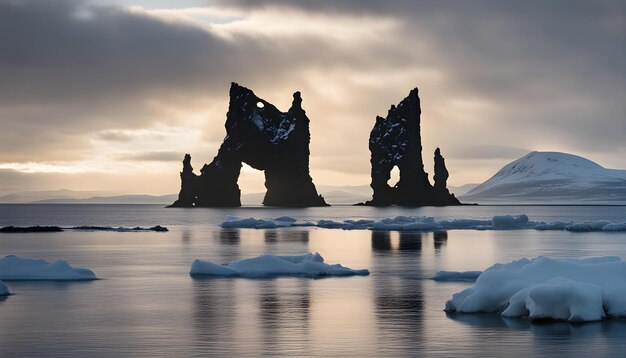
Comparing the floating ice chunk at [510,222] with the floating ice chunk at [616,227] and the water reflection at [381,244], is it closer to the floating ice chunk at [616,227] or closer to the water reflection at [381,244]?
the floating ice chunk at [616,227]

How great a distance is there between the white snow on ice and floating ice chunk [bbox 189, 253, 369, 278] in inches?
656

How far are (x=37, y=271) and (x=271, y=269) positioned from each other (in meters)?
12.8

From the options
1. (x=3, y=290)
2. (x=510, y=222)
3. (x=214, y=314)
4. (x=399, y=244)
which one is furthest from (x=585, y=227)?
(x=3, y=290)

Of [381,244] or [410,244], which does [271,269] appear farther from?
[410,244]

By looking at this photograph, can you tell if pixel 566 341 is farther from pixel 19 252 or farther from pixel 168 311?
pixel 19 252

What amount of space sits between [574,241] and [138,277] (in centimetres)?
5636

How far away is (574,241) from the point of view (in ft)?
305

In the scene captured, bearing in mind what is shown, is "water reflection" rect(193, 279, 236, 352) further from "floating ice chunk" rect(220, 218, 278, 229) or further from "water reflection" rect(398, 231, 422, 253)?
"floating ice chunk" rect(220, 218, 278, 229)

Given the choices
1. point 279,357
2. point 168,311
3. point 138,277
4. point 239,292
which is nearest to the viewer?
point 279,357

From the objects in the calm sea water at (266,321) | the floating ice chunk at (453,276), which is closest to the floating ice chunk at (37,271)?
the calm sea water at (266,321)

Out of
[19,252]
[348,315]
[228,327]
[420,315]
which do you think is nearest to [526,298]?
[420,315]

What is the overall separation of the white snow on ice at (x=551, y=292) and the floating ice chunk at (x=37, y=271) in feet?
73.8

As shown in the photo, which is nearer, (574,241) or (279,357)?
(279,357)

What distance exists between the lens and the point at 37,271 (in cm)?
4747
